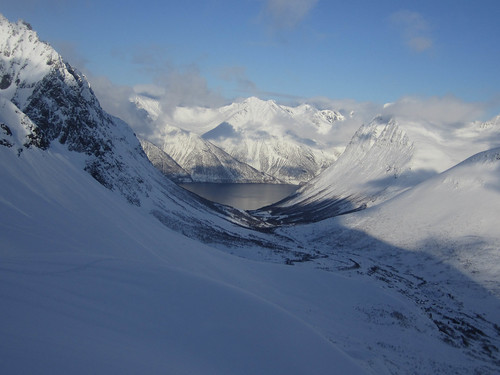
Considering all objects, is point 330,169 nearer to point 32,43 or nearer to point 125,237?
point 32,43

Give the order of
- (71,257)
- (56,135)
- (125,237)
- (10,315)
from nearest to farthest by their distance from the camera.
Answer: (10,315) → (71,257) → (125,237) → (56,135)

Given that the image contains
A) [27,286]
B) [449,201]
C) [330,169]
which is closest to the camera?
[27,286]

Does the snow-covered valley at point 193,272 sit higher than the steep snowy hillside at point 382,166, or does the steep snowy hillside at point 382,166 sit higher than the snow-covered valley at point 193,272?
the steep snowy hillside at point 382,166

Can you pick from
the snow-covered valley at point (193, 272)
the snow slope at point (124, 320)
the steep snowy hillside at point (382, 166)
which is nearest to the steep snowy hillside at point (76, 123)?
the snow-covered valley at point (193, 272)

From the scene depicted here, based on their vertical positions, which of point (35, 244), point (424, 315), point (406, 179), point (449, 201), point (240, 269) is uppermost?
point (406, 179)

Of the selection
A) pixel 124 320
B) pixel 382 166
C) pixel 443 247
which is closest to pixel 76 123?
pixel 124 320

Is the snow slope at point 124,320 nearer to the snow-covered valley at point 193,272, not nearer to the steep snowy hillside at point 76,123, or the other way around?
the snow-covered valley at point 193,272

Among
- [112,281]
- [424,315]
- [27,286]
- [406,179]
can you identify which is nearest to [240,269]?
[424,315]
